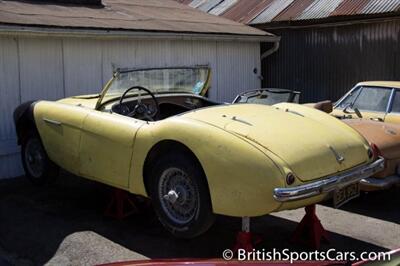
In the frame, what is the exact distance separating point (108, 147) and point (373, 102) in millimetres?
4279

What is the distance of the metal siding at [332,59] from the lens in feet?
36.7

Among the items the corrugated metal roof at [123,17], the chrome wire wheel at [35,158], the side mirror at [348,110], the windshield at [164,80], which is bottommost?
the chrome wire wheel at [35,158]

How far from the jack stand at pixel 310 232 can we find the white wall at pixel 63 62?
15.2 feet

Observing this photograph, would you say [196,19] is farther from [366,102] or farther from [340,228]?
[340,228]

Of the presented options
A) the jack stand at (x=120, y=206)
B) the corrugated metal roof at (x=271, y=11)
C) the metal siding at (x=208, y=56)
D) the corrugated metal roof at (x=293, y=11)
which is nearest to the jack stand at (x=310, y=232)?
the jack stand at (x=120, y=206)

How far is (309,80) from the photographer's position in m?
12.8

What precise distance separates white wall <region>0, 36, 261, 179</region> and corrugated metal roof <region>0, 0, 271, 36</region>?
30 centimetres

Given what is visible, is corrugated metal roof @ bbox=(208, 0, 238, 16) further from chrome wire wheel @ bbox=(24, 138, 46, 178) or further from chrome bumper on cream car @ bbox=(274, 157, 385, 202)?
chrome bumper on cream car @ bbox=(274, 157, 385, 202)

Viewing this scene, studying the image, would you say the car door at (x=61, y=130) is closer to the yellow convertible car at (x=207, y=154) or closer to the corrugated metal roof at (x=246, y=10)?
the yellow convertible car at (x=207, y=154)

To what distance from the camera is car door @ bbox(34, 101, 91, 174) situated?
18.0ft

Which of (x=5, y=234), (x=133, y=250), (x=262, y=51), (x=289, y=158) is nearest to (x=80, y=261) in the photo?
(x=133, y=250)

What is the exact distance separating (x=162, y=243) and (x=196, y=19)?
7.38 meters

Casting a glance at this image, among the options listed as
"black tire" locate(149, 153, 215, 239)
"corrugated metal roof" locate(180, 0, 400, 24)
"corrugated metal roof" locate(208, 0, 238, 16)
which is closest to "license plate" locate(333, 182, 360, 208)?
"black tire" locate(149, 153, 215, 239)

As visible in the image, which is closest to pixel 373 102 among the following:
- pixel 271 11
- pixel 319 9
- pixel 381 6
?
pixel 381 6
